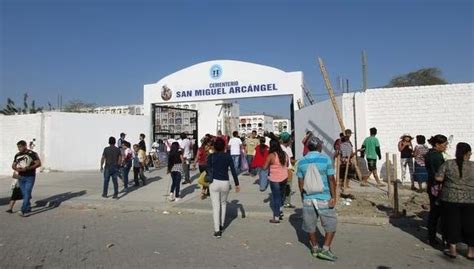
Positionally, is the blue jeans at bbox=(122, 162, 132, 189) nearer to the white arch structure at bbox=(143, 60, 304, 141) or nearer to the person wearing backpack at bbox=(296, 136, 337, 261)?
the person wearing backpack at bbox=(296, 136, 337, 261)

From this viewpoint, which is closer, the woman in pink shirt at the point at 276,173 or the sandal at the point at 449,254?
the sandal at the point at 449,254

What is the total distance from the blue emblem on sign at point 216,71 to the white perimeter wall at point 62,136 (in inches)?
202

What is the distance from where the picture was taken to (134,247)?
675 cm

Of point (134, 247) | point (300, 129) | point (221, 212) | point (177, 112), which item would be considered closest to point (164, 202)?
point (221, 212)

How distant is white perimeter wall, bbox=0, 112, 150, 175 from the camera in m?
19.4

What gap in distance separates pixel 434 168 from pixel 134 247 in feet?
16.1

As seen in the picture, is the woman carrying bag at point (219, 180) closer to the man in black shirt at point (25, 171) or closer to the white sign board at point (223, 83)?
the man in black shirt at point (25, 171)

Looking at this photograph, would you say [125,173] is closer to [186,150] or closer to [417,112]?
[186,150]

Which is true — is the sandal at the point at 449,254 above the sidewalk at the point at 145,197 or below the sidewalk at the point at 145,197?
below

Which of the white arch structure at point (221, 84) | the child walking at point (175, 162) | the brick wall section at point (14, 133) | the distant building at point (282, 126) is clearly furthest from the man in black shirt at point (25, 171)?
the distant building at point (282, 126)

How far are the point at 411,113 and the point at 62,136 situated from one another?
14822 millimetres

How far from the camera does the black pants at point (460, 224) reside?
597 cm

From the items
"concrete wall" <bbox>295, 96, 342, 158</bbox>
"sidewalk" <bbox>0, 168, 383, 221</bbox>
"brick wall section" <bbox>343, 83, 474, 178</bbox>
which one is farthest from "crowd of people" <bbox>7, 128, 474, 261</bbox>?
"concrete wall" <bbox>295, 96, 342, 158</bbox>

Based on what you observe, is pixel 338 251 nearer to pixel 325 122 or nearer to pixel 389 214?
pixel 389 214
